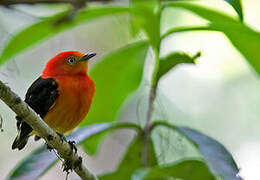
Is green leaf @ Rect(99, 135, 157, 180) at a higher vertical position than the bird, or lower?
lower

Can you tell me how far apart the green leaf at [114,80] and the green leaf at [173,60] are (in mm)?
384

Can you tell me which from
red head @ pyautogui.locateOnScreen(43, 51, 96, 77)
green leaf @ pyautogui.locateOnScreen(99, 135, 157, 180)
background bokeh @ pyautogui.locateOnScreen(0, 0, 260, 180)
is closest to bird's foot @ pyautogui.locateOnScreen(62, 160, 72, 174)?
green leaf @ pyautogui.locateOnScreen(99, 135, 157, 180)

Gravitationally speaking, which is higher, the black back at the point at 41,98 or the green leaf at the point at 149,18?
the green leaf at the point at 149,18

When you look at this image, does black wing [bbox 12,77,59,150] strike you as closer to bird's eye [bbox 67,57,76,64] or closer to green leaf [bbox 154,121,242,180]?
bird's eye [bbox 67,57,76,64]

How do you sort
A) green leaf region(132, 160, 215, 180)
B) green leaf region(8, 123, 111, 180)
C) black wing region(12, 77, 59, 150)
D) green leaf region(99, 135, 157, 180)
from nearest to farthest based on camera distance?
green leaf region(132, 160, 215, 180)
green leaf region(8, 123, 111, 180)
green leaf region(99, 135, 157, 180)
black wing region(12, 77, 59, 150)

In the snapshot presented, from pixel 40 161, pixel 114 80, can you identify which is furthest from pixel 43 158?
pixel 114 80

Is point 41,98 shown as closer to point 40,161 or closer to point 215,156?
point 40,161

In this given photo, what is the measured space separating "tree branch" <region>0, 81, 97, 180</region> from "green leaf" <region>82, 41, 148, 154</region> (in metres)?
0.83

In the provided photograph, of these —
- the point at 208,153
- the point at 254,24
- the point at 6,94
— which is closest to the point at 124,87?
the point at 208,153

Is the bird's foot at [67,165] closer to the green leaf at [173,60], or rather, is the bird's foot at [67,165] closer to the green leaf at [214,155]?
the green leaf at [214,155]

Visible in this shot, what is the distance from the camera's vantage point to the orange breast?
390 cm

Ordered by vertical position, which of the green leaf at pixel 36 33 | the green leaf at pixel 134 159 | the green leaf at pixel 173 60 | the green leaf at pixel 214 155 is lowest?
the green leaf at pixel 134 159

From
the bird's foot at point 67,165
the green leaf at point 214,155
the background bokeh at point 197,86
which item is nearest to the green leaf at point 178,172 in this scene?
the green leaf at point 214,155

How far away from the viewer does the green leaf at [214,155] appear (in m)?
2.97
